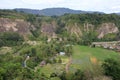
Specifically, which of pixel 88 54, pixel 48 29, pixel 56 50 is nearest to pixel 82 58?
pixel 88 54

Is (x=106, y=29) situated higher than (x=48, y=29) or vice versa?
(x=106, y=29)

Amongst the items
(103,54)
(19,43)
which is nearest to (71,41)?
(19,43)

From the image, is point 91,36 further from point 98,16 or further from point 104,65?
point 104,65

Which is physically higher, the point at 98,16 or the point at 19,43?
the point at 98,16

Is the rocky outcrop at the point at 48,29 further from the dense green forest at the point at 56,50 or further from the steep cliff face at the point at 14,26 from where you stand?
the steep cliff face at the point at 14,26

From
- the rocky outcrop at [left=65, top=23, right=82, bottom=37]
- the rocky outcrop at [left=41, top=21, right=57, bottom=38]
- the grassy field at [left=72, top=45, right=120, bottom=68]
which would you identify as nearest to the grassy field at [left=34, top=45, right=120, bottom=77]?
the grassy field at [left=72, top=45, right=120, bottom=68]

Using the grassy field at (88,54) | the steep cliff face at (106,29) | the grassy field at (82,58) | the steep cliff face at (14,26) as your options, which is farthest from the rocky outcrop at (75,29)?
the grassy field at (88,54)

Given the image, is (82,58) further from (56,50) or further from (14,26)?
(14,26)
